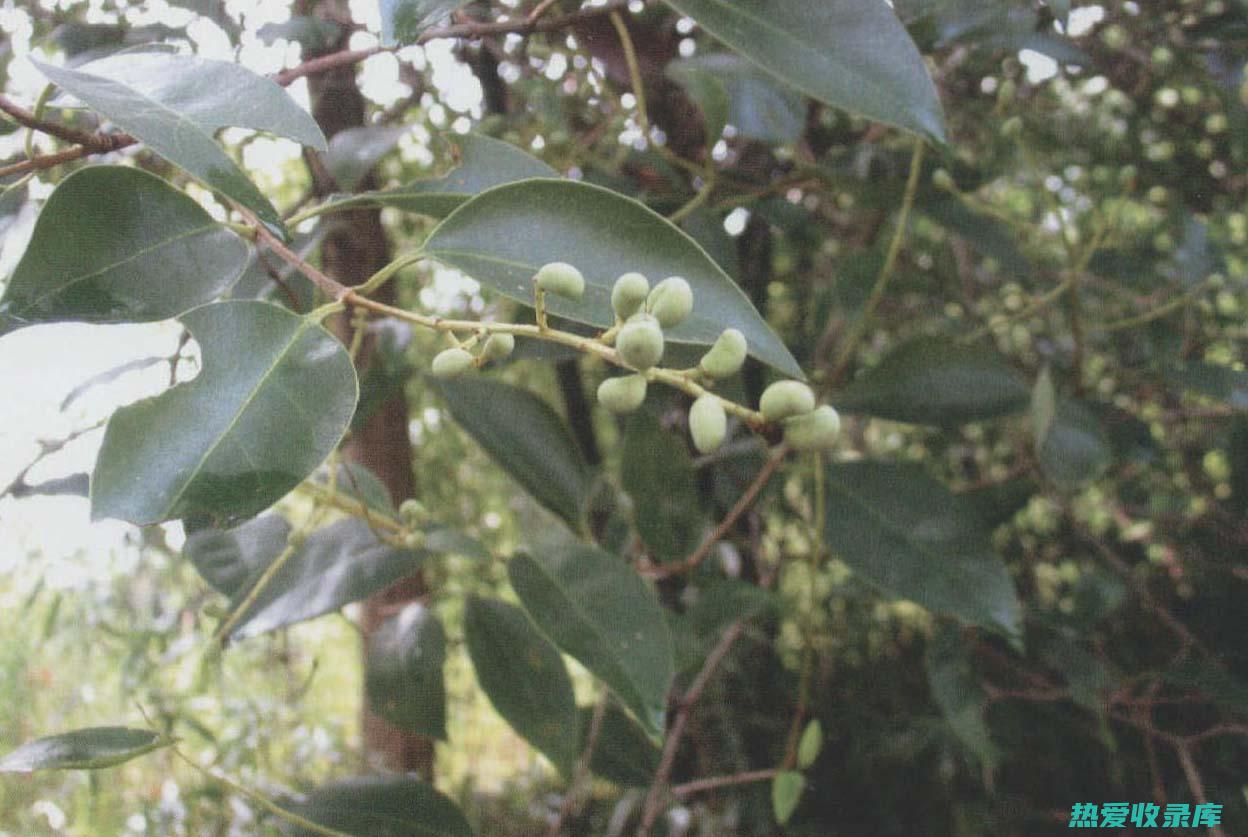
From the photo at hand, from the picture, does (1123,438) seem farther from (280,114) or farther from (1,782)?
(1,782)

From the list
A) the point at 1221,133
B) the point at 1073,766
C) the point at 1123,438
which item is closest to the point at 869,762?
the point at 1073,766

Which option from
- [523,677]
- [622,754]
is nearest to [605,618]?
[523,677]

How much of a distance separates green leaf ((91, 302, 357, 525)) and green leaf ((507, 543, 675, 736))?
238mm

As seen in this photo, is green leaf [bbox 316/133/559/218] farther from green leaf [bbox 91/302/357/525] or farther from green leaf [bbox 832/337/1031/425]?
green leaf [bbox 832/337/1031/425]

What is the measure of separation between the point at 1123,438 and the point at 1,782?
4.78 ft

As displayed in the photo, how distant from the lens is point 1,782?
1.33 meters

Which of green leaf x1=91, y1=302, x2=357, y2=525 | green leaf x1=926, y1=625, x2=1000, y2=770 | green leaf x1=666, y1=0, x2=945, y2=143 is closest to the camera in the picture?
green leaf x1=91, y1=302, x2=357, y2=525

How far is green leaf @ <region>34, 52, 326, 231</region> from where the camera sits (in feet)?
1.16

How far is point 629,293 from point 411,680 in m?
0.46

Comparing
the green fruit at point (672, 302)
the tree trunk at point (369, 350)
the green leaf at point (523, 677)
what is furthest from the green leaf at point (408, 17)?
the green leaf at point (523, 677)

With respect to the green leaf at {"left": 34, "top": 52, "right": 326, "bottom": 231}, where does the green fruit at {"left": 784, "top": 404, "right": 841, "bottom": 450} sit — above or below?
below

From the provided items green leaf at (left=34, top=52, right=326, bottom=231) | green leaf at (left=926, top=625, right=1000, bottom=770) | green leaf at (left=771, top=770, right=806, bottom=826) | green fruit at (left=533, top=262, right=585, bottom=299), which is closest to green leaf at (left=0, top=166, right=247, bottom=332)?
green leaf at (left=34, top=52, right=326, bottom=231)

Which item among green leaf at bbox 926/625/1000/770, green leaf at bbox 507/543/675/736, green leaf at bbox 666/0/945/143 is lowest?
green leaf at bbox 926/625/1000/770

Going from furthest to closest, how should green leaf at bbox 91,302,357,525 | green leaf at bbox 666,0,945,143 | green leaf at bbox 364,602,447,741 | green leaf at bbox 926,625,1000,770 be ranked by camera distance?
green leaf at bbox 926,625,1000,770
green leaf at bbox 364,602,447,741
green leaf at bbox 666,0,945,143
green leaf at bbox 91,302,357,525
